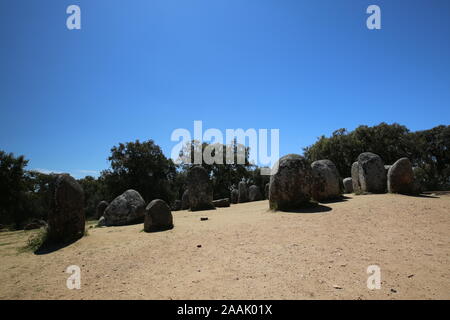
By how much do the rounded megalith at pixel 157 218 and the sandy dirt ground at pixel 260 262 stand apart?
81 centimetres

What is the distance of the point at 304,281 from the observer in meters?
3.78

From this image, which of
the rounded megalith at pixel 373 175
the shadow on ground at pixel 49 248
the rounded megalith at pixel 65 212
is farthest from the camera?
the rounded megalith at pixel 373 175

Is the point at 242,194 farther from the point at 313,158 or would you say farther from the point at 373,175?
the point at 373,175

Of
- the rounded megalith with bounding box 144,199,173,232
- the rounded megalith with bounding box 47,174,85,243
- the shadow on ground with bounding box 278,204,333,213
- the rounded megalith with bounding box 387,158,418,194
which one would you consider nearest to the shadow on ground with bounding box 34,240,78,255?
the rounded megalith with bounding box 47,174,85,243

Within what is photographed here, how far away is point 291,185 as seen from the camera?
988 centimetres

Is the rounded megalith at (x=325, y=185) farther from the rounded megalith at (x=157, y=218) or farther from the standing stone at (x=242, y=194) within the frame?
the standing stone at (x=242, y=194)

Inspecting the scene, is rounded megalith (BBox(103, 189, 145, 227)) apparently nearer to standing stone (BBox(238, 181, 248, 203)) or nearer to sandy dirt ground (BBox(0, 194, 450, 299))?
sandy dirt ground (BBox(0, 194, 450, 299))

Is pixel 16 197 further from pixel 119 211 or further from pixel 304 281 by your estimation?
pixel 304 281

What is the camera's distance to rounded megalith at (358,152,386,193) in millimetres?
12852

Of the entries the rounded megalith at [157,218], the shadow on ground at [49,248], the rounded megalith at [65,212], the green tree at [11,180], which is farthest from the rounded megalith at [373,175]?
the green tree at [11,180]

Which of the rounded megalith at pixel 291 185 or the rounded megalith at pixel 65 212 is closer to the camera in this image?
the rounded megalith at pixel 65 212

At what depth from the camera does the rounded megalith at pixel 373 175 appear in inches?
506

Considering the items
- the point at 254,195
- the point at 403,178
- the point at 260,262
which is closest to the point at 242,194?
the point at 254,195
